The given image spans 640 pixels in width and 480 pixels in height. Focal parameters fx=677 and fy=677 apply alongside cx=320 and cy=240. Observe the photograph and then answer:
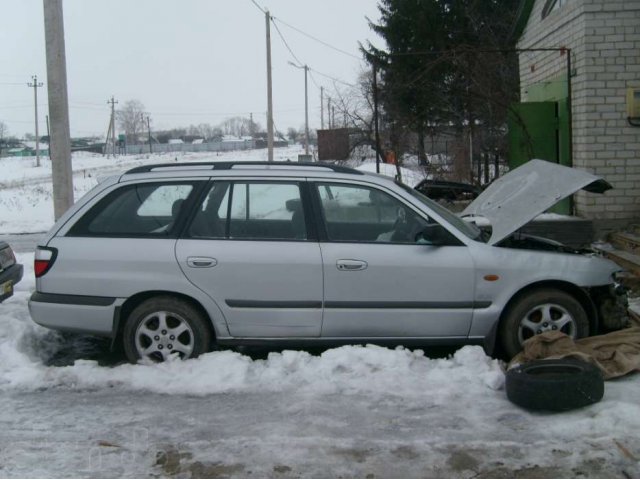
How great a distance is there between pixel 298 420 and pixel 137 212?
231 cm

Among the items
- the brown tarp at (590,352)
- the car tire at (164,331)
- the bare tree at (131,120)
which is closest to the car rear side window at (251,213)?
the car tire at (164,331)

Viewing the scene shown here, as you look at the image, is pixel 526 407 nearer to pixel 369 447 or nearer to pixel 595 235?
pixel 369 447

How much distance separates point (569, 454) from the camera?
152 inches

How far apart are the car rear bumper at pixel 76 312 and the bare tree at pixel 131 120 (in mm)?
133718

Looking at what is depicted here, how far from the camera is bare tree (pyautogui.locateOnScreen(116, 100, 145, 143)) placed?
13504cm

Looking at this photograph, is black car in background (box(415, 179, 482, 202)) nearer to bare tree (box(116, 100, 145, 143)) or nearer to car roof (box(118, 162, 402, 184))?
car roof (box(118, 162, 402, 184))

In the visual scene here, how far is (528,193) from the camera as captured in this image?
19.6 ft

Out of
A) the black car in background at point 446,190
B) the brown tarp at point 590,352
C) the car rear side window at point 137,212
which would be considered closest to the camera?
the brown tarp at point 590,352

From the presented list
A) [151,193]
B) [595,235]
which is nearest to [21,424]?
[151,193]

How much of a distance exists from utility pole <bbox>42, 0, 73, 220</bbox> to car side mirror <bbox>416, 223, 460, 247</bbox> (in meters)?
7.23

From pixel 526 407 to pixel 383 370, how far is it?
1.08m

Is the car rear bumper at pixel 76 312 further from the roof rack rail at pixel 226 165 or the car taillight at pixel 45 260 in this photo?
the roof rack rail at pixel 226 165

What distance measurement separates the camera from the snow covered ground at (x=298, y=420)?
3.82 metres

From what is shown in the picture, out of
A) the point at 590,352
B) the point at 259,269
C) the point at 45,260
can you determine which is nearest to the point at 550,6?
the point at 590,352
